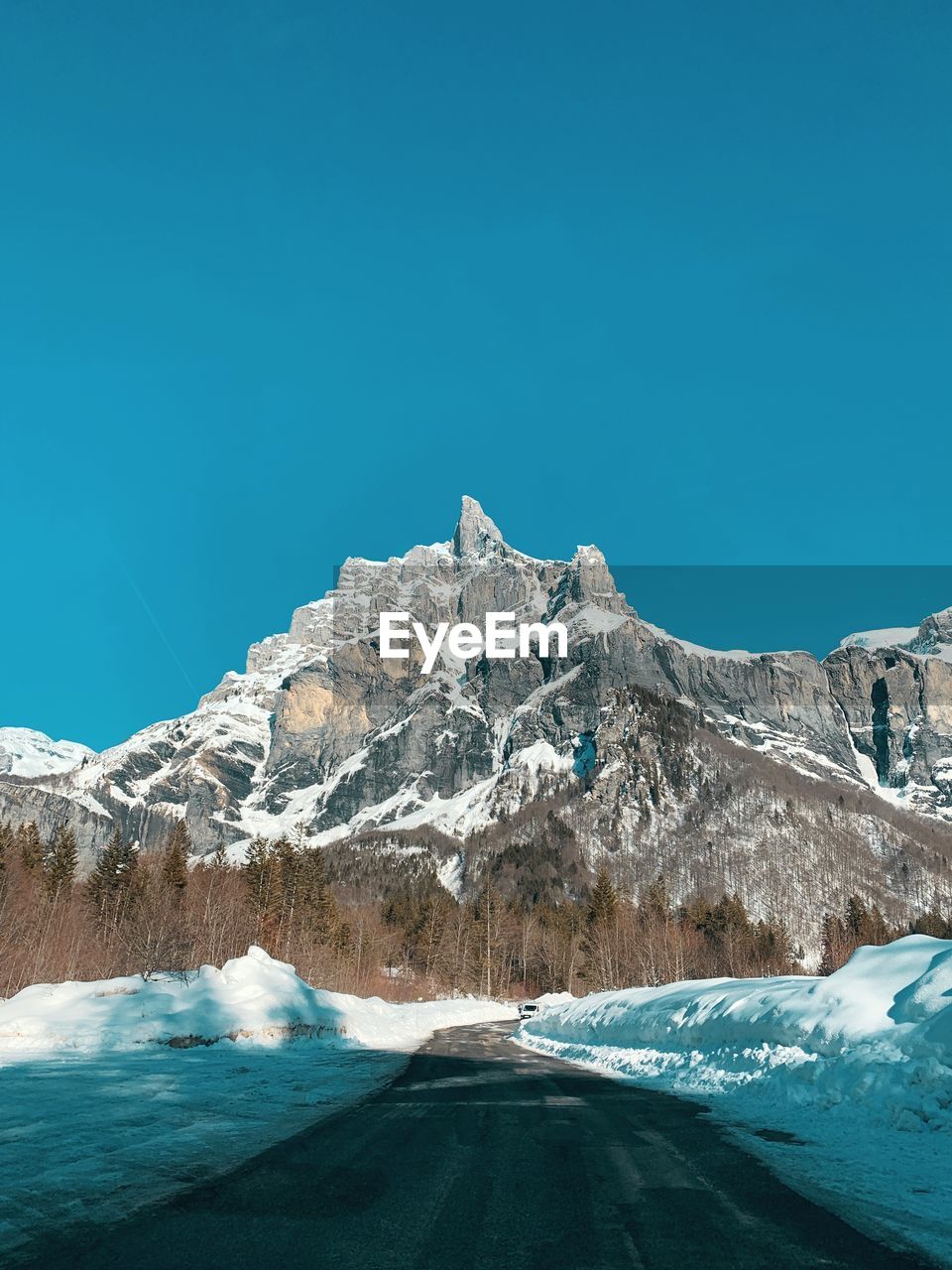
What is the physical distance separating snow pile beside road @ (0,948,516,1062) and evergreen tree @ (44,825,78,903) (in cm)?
5184

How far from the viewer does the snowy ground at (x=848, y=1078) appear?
8.01 meters

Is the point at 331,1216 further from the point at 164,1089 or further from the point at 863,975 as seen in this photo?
the point at 863,975

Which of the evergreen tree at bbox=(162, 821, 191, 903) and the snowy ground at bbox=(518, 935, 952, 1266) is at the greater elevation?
the evergreen tree at bbox=(162, 821, 191, 903)

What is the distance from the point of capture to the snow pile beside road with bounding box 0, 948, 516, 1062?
22266mm

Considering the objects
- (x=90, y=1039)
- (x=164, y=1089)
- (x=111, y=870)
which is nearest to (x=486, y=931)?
(x=111, y=870)

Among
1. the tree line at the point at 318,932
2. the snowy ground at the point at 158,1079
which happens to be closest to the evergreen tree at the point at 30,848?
the tree line at the point at 318,932

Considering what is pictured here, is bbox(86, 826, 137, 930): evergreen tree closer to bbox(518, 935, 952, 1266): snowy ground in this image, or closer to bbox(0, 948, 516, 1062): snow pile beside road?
bbox(0, 948, 516, 1062): snow pile beside road

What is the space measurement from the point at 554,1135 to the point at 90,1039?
54.6 feet

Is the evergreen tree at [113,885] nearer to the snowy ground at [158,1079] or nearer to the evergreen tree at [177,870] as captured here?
the evergreen tree at [177,870]

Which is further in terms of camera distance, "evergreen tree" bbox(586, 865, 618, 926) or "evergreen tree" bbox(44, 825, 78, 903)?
"evergreen tree" bbox(586, 865, 618, 926)

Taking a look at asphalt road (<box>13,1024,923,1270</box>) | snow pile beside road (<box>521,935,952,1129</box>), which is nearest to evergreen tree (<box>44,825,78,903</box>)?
snow pile beside road (<box>521,935,952,1129</box>)

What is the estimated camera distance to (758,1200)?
24.6 feet

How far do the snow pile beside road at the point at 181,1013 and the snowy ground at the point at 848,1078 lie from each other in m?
12.1

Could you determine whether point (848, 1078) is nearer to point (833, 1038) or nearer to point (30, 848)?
point (833, 1038)
